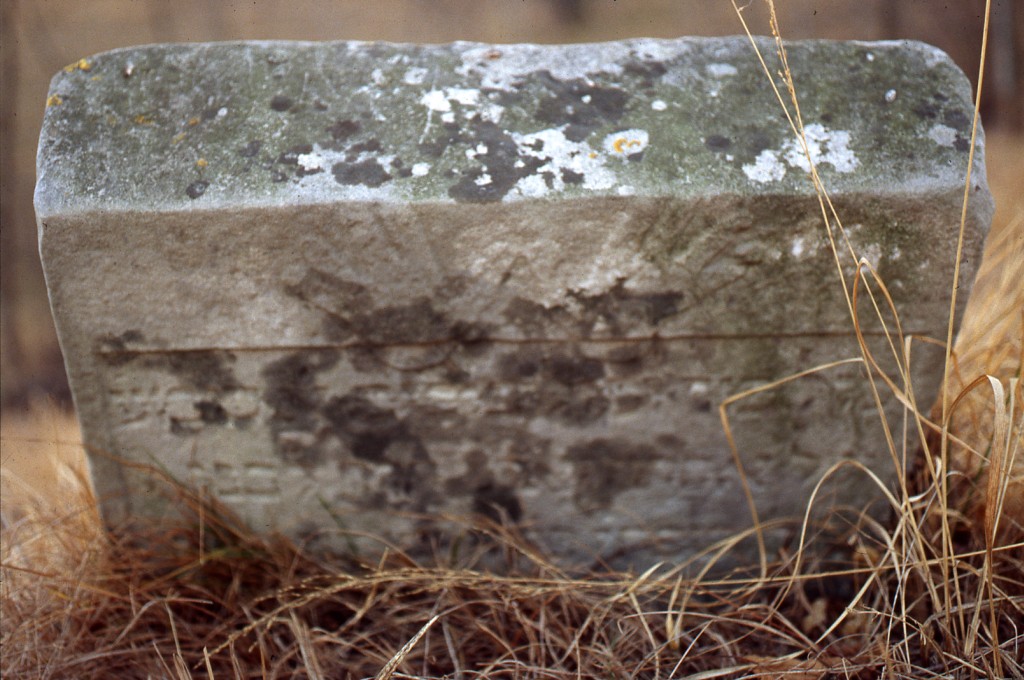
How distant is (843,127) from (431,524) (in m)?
1.12

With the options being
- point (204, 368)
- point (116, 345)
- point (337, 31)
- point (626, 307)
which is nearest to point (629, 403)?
point (626, 307)

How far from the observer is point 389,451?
1.57 meters

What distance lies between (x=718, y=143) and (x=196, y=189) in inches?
35.4

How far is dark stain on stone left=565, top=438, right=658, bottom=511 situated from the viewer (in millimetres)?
1573

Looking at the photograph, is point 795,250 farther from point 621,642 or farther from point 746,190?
point 621,642

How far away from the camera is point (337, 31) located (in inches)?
187

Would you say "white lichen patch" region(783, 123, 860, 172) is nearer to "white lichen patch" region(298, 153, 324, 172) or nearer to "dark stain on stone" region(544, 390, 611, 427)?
"dark stain on stone" region(544, 390, 611, 427)

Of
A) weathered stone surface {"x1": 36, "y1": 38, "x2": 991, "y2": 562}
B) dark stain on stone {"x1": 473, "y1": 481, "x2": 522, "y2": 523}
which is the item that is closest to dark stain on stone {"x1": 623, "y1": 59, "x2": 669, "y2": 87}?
weathered stone surface {"x1": 36, "y1": 38, "x2": 991, "y2": 562}

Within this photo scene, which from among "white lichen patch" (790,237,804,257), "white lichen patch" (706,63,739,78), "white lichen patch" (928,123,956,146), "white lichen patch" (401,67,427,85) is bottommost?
"white lichen patch" (790,237,804,257)

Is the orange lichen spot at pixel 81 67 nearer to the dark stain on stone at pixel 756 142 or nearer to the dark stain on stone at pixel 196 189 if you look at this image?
the dark stain on stone at pixel 196 189

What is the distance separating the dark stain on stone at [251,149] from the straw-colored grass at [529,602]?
0.71 meters

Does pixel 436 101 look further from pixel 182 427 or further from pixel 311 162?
pixel 182 427

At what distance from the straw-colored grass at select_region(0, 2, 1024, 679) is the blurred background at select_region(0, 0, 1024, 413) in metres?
2.55

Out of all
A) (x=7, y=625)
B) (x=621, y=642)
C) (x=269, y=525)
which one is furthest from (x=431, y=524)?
(x=7, y=625)
